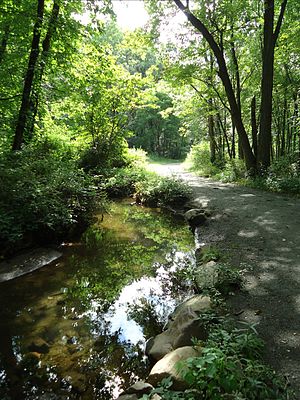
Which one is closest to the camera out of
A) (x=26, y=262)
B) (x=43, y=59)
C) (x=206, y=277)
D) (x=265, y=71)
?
(x=206, y=277)

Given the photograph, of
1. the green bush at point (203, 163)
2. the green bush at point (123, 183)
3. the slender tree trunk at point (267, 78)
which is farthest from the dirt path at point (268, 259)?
the green bush at point (203, 163)

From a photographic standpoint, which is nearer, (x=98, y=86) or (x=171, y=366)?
(x=171, y=366)

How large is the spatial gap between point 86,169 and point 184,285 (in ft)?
35.5

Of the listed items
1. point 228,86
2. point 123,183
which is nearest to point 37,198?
point 123,183

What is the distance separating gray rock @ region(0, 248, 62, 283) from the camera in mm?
5625

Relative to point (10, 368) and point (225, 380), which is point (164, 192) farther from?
point (225, 380)

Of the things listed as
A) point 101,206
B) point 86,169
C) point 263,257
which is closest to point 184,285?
point 263,257

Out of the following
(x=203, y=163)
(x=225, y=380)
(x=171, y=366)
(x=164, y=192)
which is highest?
(x=203, y=163)

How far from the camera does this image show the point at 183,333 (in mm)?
3232

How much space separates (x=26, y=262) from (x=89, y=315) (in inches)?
87.1

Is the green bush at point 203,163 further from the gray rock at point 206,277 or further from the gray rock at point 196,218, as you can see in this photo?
the gray rock at point 206,277

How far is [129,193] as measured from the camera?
13594 millimetres

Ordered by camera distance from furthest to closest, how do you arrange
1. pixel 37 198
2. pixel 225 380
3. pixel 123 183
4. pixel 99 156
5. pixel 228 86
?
pixel 99 156, pixel 123 183, pixel 228 86, pixel 37 198, pixel 225 380

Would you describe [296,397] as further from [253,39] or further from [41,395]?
[253,39]
